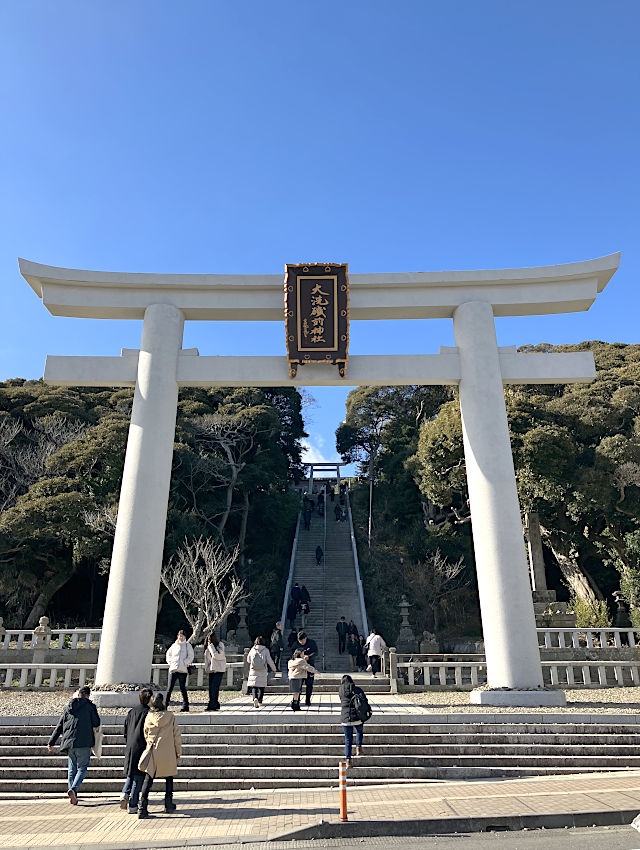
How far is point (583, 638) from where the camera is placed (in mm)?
18047

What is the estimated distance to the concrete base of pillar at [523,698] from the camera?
9.98m

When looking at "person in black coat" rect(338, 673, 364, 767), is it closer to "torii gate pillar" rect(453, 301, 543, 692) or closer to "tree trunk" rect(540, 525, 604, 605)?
"torii gate pillar" rect(453, 301, 543, 692)

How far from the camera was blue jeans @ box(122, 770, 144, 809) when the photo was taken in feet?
20.9

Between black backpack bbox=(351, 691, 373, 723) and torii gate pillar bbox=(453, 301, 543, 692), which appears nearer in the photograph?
black backpack bbox=(351, 691, 373, 723)

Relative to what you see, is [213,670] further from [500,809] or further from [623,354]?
[623,354]

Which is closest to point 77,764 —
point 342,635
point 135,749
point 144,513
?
point 135,749

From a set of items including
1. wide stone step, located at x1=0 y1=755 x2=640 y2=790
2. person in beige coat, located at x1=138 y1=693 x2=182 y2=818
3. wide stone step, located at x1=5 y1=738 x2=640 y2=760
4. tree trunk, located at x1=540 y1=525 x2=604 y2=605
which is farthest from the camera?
tree trunk, located at x1=540 y1=525 x2=604 y2=605

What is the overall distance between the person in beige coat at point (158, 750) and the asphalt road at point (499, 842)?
0.88m

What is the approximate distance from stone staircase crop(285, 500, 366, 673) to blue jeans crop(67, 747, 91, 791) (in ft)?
40.2

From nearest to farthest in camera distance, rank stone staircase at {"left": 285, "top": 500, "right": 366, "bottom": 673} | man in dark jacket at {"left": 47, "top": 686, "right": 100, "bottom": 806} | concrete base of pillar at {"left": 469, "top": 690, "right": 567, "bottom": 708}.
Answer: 1. man in dark jacket at {"left": 47, "top": 686, "right": 100, "bottom": 806}
2. concrete base of pillar at {"left": 469, "top": 690, "right": 567, "bottom": 708}
3. stone staircase at {"left": 285, "top": 500, "right": 366, "bottom": 673}

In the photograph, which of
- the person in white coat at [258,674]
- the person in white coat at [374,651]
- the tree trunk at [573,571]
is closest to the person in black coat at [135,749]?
the person in white coat at [258,674]

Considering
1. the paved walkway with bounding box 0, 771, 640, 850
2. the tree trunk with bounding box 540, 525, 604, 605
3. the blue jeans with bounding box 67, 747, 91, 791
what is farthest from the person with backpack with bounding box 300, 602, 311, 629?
the blue jeans with bounding box 67, 747, 91, 791

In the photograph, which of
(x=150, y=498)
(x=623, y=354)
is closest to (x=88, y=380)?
(x=150, y=498)

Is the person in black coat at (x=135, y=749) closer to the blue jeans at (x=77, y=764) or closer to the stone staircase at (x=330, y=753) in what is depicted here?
the blue jeans at (x=77, y=764)
